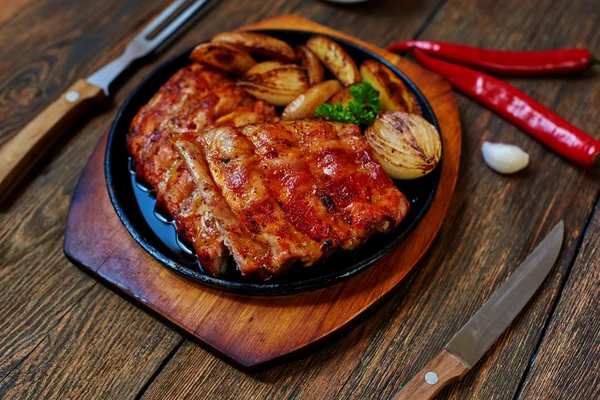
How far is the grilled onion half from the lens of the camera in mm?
2604

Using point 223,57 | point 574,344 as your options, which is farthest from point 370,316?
point 223,57

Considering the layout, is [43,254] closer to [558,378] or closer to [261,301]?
[261,301]

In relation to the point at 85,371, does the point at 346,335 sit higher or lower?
lower

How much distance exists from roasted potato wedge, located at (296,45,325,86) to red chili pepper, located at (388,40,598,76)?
35.1 inches

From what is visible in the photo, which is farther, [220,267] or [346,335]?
[346,335]

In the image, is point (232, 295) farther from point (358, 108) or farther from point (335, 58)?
point (335, 58)

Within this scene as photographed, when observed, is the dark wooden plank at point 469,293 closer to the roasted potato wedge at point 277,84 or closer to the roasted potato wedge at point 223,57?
the roasted potato wedge at point 277,84

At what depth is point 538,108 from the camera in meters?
3.30

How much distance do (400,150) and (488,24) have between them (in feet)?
6.46

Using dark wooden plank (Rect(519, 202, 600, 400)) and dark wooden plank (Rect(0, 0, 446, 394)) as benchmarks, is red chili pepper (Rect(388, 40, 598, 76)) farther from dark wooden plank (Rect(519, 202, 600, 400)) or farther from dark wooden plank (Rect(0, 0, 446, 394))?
dark wooden plank (Rect(519, 202, 600, 400))

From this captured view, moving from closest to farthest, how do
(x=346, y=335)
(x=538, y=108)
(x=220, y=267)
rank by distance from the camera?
(x=220, y=267), (x=346, y=335), (x=538, y=108)

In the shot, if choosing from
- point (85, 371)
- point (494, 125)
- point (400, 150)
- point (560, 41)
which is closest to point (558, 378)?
point (400, 150)

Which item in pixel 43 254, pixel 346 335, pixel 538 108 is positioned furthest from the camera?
pixel 538 108

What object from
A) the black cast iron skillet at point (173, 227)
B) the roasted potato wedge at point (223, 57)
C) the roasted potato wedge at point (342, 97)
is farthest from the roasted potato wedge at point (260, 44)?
the roasted potato wedge at point (342, 97)
